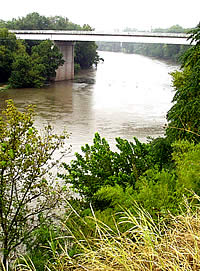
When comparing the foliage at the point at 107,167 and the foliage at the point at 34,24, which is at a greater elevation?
the foliage at the point at 34,24

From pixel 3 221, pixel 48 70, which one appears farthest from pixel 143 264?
pixel 48 70

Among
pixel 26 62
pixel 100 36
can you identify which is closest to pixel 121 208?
pixel 26 62

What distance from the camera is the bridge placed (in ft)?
142

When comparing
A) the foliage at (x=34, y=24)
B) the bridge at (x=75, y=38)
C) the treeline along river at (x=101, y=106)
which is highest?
the foliage at (x=34, y=24)

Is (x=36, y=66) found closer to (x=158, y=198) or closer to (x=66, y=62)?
(x=66, y=62)

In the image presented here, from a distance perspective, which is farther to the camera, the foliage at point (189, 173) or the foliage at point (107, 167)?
the foliage at point (107, 167)

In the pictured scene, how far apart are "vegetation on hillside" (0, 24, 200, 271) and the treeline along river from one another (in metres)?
10.7

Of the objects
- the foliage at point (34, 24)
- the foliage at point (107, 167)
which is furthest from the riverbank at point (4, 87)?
the foliage at point (107, 167)

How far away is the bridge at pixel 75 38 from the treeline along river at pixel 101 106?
2210 millimetres

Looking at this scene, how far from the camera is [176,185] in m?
6.03

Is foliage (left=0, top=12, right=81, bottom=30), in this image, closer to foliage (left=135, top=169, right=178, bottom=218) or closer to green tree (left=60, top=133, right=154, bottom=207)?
green tree (left=60, top=133, right=154, bottom=207)

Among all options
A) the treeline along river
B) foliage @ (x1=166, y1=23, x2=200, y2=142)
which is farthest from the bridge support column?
foliage @ (x1=166, y1=23, x2=200, y2=142)

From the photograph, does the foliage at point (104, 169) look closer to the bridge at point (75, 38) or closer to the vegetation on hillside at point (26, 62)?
the vegetation on hillside at point (26, 62)

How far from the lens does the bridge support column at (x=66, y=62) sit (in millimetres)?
47000
